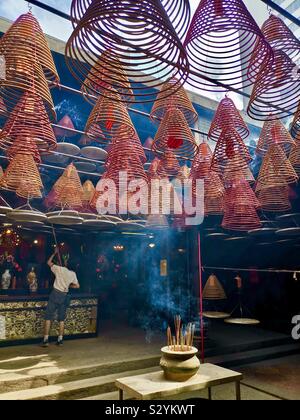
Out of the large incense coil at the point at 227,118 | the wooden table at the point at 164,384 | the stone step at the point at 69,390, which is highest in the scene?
the large incense coil at the point at 227,118

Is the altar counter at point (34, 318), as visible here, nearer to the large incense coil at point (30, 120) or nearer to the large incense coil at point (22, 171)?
the large incense coil at point (22, 171)

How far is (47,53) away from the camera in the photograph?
2.67 m

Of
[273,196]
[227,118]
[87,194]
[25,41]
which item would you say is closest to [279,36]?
[227,118]

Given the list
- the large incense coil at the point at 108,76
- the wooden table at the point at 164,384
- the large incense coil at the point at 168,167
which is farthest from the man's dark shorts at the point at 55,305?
the large incense coil at the point at 108,76

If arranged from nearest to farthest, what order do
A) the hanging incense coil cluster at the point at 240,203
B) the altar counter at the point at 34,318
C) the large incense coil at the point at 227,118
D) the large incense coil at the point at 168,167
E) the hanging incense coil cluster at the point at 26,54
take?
the hanging incense coil cluster at the point at 26,54, the large incense coil at the point at 227,118, the large incense coil at the point at 168,167, the hanging incense coil cluster at the point at 240,203, the altar counter at the point at 34,318

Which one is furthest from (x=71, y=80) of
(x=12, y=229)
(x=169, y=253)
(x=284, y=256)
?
(x=284, y=256)

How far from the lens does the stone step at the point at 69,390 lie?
485 cm

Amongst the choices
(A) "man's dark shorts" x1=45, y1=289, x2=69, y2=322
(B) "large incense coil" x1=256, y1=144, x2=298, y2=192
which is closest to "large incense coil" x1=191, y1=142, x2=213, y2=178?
(B) "large incense coil" x1=256, y1=144, x2=298, y2=192

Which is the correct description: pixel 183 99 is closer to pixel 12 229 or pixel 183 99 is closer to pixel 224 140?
pixel 224 140

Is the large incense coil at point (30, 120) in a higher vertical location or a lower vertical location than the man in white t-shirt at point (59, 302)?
higher

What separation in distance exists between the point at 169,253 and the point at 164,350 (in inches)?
273

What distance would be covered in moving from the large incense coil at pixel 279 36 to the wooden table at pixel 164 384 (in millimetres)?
3493

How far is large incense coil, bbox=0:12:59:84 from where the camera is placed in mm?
2426

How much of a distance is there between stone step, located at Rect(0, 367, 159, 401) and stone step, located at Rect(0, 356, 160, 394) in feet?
0.29
